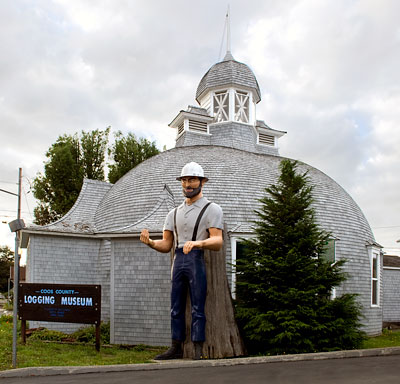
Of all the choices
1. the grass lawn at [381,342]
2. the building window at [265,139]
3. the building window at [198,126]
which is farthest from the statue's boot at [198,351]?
the building window at [265,139]

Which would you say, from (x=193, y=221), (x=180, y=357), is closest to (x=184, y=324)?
(x=180, y=357)

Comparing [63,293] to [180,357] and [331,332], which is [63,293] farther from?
[331,332]

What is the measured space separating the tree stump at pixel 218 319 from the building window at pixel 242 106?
14.9m

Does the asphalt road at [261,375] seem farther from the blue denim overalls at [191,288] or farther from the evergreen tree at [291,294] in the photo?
the evergreen tree at [291,294]

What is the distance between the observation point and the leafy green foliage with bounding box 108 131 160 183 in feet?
103

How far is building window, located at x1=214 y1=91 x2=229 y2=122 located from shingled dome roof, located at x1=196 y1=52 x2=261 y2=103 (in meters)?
0.51

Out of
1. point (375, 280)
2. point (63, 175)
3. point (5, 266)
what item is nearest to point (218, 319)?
point (375, 280)

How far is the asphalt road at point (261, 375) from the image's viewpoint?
238 inches

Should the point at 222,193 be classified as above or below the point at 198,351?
above

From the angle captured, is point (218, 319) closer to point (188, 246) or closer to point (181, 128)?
Answer: point (188, 246)

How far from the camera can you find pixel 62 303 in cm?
1033

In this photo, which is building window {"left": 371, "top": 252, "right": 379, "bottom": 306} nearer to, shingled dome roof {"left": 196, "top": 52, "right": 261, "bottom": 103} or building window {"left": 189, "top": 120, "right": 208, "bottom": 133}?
building window {"left": 189, "top": 120, "right": 208, "bottom": 133}

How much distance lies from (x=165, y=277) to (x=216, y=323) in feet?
13.9

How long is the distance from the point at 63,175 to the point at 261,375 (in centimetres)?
2567
